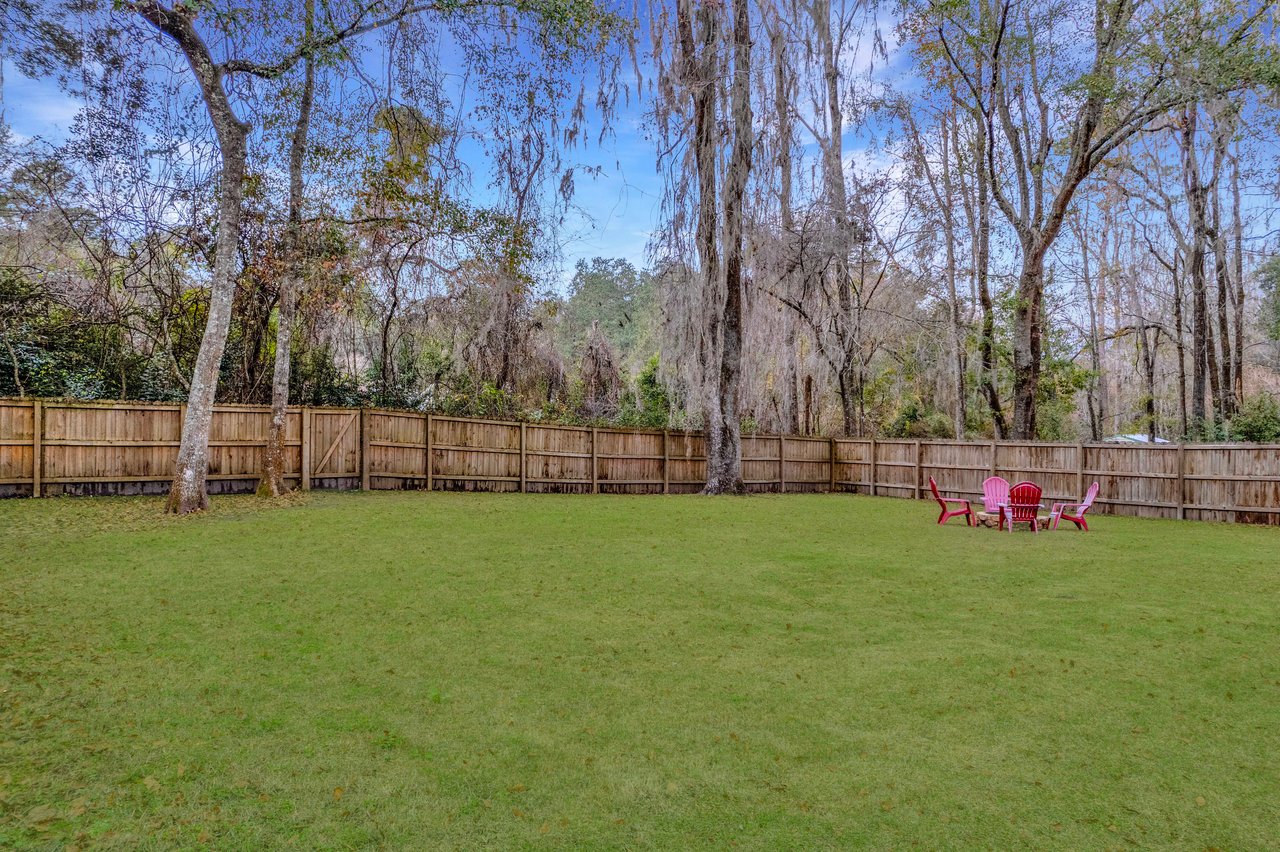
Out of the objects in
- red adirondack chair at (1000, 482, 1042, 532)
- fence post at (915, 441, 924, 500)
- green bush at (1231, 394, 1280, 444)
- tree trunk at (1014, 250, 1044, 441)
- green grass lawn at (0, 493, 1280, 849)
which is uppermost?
tree trunk at (1014, 250, 1044, 441)

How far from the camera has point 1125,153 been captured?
20500 millimetres

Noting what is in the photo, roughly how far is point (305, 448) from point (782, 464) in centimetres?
1115

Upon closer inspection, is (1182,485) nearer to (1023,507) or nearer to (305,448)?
(1023,507)

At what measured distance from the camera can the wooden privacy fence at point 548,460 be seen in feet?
34.9

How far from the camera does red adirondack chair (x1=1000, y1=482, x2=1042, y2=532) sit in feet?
33.2

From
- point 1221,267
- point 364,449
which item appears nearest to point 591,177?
point 364,449

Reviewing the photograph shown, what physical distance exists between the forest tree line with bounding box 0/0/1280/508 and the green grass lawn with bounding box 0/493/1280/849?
5.97 metres

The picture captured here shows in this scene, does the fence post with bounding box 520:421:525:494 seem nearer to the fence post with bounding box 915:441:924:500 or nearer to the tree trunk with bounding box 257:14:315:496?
the tree trunk with bounding box 257:14:315:496

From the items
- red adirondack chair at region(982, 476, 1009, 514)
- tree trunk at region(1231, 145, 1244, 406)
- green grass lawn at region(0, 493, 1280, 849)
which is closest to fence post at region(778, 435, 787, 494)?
red adirondack chair at region(982, 476, 1009, 514)

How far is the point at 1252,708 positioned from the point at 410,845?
3919mm

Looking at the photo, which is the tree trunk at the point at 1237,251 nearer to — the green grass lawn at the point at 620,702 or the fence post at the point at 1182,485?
the fence post at the point at 1182,485

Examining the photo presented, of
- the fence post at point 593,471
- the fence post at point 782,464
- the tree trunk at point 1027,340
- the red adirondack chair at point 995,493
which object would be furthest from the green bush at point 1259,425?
the fence post at point 593,471

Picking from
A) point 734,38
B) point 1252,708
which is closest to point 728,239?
point 734,38

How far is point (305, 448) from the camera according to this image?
12.6m
